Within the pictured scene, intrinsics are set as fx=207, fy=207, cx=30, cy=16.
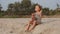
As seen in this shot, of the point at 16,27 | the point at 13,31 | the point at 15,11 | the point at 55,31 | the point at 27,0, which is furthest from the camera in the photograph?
the point at 27,0

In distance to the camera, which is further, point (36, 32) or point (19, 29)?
point (19, 29)

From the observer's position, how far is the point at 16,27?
9.80 metres

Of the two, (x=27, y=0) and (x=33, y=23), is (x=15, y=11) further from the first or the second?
(x=33, y=23)

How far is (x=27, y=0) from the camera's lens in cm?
2905

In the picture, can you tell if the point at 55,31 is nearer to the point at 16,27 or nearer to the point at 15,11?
the point at 16,27

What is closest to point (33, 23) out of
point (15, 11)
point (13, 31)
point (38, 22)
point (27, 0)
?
point (38, 22)

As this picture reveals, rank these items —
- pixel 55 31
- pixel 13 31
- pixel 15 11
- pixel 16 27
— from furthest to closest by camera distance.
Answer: pixel 15 11 < pixel 16 27 < pixel 13 31 < pixel 55 31

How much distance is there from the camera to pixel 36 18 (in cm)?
939

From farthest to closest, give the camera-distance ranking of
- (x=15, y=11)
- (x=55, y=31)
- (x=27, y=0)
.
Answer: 1. (x=27, y=0)
2. (x=15, y=11)
3. (x=55, y=31)

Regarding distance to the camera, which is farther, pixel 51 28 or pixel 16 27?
pixel 16 27

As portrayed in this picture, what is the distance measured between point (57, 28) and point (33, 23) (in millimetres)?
1219

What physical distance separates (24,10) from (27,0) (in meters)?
2.54

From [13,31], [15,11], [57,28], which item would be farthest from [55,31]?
[15,11]

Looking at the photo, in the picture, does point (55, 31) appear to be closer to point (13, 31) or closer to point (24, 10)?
point (13, 31)
